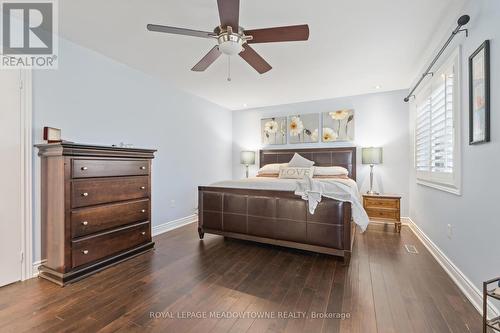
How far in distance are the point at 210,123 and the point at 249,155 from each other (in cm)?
115

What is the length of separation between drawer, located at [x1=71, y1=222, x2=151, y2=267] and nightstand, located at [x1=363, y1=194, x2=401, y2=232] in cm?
355

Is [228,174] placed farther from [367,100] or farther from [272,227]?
[367,100]

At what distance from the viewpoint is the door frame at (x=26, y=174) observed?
2256 mm

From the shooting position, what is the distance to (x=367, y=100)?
4527 millimetres

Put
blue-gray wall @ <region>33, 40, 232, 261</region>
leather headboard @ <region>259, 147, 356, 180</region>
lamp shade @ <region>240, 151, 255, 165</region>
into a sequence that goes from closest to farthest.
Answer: blue-gray wall @ <region>33, 40, 232, 261</region> → leather headboard @ <region>259, 147, 356, 180</region> → lamp shade @ <region>240, 151, 255, 165</region>

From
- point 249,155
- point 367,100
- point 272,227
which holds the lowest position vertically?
point 272,227

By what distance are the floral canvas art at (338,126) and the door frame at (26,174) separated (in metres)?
4.56

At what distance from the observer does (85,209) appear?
7.61 ft

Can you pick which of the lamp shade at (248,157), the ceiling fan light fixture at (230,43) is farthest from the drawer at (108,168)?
the lamp shade at (248,157)

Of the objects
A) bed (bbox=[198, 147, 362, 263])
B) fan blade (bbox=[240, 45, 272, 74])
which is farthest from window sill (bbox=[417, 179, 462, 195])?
fan blade (bbox=[240, 45, 272, 74])

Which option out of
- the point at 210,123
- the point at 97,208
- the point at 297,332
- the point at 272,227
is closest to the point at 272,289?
the point at 297,332

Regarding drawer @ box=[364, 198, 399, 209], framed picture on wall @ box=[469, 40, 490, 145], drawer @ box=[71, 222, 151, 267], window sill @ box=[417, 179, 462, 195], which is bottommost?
drawer @ box=[71, 222, 151, 267]

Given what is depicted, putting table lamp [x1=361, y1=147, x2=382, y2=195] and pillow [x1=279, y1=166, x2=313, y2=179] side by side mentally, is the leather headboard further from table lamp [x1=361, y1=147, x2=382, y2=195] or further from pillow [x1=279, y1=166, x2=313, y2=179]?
pillow [x1=279, y1=166, x2=313, y2=179]

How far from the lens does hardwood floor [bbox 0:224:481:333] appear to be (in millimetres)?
1599
